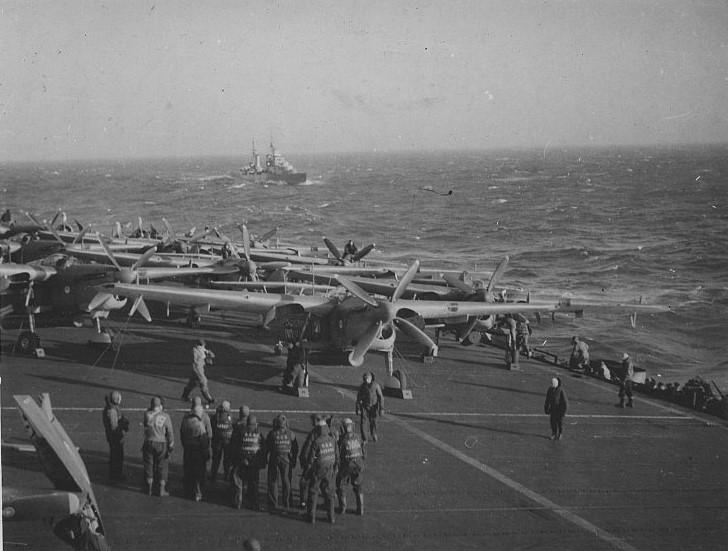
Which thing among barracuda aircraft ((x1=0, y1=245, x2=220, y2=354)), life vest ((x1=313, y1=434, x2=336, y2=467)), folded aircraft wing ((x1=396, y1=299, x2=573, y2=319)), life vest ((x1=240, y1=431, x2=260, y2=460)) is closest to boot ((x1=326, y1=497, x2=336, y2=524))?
life vest ((x1=313, y1=434, x2=336, y2=467))

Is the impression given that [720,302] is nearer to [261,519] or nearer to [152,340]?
[152,340]

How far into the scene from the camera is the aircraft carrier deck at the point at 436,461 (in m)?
13.7

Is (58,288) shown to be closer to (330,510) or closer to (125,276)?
(125,276)

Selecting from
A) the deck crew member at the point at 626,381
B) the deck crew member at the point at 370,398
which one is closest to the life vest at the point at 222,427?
the deck crew member at the point at 370,398

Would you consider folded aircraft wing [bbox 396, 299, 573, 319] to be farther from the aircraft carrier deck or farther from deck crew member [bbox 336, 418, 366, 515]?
deck crew member [bbox 336, 418, 366, 515]

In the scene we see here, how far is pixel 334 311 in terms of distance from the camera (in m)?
25.0

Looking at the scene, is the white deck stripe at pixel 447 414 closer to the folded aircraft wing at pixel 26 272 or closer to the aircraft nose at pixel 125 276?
the aircraft nose at pixel 125 276

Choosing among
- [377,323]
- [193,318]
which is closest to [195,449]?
[377,323]

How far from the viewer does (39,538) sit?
12531 millimetres

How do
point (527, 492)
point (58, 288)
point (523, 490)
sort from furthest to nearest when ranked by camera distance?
point (58, 288)
point (523, 490)
point (527, 492)

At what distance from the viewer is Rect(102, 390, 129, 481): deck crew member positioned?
14.9 m

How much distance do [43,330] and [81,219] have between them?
389 ft

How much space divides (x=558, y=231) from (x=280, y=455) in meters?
104

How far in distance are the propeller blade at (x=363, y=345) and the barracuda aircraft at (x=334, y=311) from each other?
8 cm
